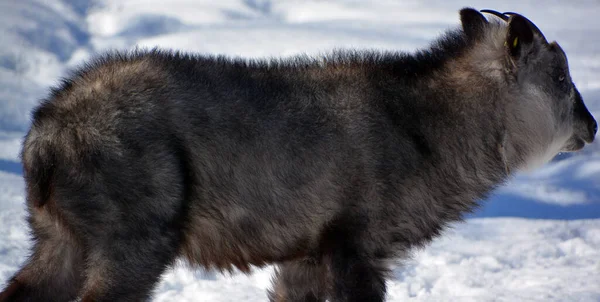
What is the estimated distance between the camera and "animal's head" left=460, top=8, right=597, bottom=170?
7.79m

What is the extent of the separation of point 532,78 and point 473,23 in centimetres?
78

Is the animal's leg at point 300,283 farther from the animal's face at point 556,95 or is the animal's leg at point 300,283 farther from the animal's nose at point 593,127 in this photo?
the animal's nose at point 593,127

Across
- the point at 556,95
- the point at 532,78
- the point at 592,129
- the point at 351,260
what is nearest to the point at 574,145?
the point at 592,129

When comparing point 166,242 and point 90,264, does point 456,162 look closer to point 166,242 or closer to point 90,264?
point 166,242

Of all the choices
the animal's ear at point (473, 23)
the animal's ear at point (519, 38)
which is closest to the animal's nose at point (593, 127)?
the animal's ear at point (519, 38)

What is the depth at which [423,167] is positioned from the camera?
738 cm

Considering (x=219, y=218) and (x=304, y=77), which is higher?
(x=304, y=77)

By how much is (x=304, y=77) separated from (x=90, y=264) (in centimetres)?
244

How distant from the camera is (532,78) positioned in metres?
7.98

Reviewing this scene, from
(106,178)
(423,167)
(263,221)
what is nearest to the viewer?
(106,178)

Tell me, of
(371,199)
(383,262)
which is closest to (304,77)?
(371,199)

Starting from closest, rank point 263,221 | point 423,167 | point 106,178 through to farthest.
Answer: point 106,178 < point 263,221 < point 423,167

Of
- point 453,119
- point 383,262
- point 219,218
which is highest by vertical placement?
point 453,119

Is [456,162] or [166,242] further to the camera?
[456,162]
